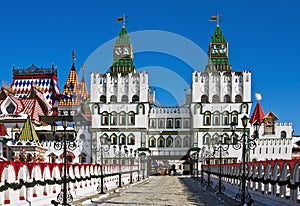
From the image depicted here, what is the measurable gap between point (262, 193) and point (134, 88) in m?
44.1

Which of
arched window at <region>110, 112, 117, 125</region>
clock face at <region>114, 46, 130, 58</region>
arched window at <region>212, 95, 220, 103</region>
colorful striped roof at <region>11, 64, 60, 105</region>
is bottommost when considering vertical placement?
arched window at <region>110, 112, 117, 125</region>

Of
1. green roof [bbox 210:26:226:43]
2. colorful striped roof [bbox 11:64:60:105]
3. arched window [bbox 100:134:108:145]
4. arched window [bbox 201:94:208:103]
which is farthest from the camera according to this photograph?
colorful striped roof [bbox 11:64:60:105]

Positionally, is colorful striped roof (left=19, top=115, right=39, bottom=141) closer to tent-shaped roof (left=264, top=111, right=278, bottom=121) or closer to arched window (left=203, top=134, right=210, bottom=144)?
arched window (left=203, top=134, right=210, bottom=144)

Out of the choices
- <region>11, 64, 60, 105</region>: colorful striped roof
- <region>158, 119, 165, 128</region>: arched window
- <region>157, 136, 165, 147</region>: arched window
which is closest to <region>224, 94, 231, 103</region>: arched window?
<region>158, 119, 165, 128</region>: arched window

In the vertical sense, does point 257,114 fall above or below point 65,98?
below

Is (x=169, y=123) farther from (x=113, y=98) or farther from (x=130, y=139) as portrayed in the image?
(x=113, y=98)

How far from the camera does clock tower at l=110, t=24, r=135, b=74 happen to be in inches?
2522

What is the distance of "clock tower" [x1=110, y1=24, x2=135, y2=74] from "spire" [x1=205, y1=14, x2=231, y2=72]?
37.5ft

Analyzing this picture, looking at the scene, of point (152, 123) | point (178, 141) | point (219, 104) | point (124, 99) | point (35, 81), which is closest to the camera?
point (219, 104)

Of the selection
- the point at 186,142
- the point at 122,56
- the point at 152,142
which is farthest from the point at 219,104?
the point at 122,56

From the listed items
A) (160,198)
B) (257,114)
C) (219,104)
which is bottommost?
(160,198)

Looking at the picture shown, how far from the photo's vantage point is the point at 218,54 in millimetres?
64375

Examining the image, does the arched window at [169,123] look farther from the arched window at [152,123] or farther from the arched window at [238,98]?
the arched window at [238,98]

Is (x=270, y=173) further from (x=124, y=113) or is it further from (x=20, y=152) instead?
(x=124, y=113)
